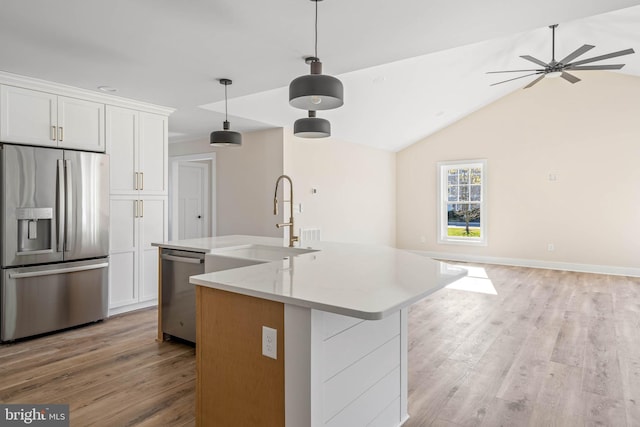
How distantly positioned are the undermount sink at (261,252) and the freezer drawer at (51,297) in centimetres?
173

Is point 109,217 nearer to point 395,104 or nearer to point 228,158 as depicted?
point 228,158

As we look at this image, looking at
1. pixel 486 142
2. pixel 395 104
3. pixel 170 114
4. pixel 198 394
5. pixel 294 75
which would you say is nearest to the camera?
pixel 198 394

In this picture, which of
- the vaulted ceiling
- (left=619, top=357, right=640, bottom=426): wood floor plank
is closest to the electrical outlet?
the vaulted ceiling

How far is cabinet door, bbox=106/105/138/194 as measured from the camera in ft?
13.1

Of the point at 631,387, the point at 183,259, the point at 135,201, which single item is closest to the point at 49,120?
the point at 135,201

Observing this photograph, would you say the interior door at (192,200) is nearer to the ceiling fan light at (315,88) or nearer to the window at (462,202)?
the window at (462,202)

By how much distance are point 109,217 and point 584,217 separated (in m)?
7.33

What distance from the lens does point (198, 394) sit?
178cm

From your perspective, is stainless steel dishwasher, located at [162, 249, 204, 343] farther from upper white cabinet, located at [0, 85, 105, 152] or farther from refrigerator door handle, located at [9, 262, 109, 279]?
upper white cabinet, located at [0, 85, 105, 152]

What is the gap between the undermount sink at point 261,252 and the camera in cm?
280

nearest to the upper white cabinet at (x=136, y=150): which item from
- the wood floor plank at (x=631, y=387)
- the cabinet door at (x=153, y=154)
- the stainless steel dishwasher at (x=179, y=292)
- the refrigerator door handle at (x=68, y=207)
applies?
the cabinet door at (x=153, y=154)

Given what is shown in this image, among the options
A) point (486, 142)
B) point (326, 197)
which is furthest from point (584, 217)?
point (326, 197)

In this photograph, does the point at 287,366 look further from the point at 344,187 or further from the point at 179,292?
the point at 344,187

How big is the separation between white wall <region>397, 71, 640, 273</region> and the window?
0.45 ft
